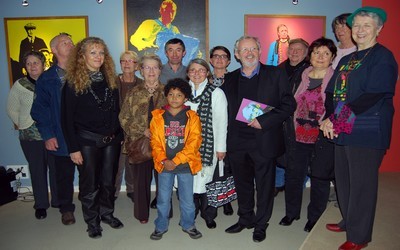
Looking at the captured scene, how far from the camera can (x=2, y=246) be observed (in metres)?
2.86

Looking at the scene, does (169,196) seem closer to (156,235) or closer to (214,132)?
(156,235)

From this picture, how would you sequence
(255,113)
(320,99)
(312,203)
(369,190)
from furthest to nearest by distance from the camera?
(312,203) → (320,99) → (255,113) → (369,190)

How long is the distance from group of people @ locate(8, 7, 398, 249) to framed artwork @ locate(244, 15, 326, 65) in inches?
45.5

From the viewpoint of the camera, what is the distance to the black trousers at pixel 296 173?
2967 mm

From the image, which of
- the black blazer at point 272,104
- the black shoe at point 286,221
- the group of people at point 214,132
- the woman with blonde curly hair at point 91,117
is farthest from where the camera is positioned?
the black shoe at point 286,221

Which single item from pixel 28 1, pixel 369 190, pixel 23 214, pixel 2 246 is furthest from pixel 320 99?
pixel 28 1

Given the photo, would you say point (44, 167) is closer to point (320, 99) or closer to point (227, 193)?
point (227, 193)

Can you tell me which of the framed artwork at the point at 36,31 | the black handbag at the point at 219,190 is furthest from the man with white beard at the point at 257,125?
the framed artwork at the point at 36,31

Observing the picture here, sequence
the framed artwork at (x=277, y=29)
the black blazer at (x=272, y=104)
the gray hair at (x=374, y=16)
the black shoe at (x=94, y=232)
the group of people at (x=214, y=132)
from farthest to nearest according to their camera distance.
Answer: the framed artwork at (x=277, y=29), the black shoe at (x=94, y=232), the black blazer at (x=272, y=104), the group of people at (x=214, y=132), the gray hair at (x=374, y=16)

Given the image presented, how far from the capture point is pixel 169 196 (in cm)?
285

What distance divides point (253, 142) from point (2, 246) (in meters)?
2.60

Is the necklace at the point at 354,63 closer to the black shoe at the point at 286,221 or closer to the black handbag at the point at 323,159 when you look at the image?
the black handbag at the point at 323,159

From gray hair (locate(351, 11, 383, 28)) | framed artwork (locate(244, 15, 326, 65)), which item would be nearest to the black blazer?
gray hair (locate(351, 11, 383, 28))

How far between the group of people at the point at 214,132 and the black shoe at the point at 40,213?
25.1 inches
